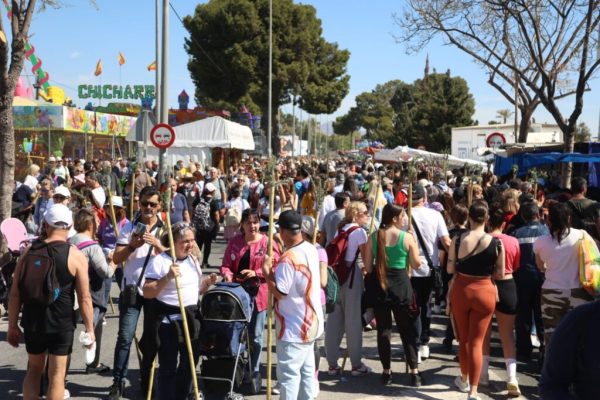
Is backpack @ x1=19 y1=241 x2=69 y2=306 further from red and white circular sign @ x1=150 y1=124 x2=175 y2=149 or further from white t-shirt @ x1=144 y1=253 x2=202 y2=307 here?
red and white circular sign @ x1=150 y1=124 x2=175 y2=149

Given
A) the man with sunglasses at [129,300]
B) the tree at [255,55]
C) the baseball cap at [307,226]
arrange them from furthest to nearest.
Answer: the tree at [255,55] < the baseball cap at [307,226] < the man with sunglasses at [129,300]

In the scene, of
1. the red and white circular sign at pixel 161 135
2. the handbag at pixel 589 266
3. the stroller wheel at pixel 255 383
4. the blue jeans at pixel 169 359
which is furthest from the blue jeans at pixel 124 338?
the red and white circular sign at pixel 161 135

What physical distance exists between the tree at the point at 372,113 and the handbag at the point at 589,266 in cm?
8876

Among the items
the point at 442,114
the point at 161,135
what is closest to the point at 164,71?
the point at 161,135

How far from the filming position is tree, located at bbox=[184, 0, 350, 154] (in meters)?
47.4

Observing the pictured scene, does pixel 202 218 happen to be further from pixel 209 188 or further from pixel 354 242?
pixel 354 242

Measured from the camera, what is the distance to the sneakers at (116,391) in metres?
6.13

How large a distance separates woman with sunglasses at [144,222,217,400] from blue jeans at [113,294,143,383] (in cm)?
57

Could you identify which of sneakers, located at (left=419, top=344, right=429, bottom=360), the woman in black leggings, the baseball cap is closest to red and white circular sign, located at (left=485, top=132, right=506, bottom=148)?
the baseball cap

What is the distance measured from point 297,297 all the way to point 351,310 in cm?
207

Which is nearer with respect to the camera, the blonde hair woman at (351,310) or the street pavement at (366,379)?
the street pavement at (366,379)

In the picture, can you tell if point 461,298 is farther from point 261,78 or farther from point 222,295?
point 261,78

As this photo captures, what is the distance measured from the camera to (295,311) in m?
5.07

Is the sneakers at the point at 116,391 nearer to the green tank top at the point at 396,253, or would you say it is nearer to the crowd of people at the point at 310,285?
the crowd of people at the point at 310,285
